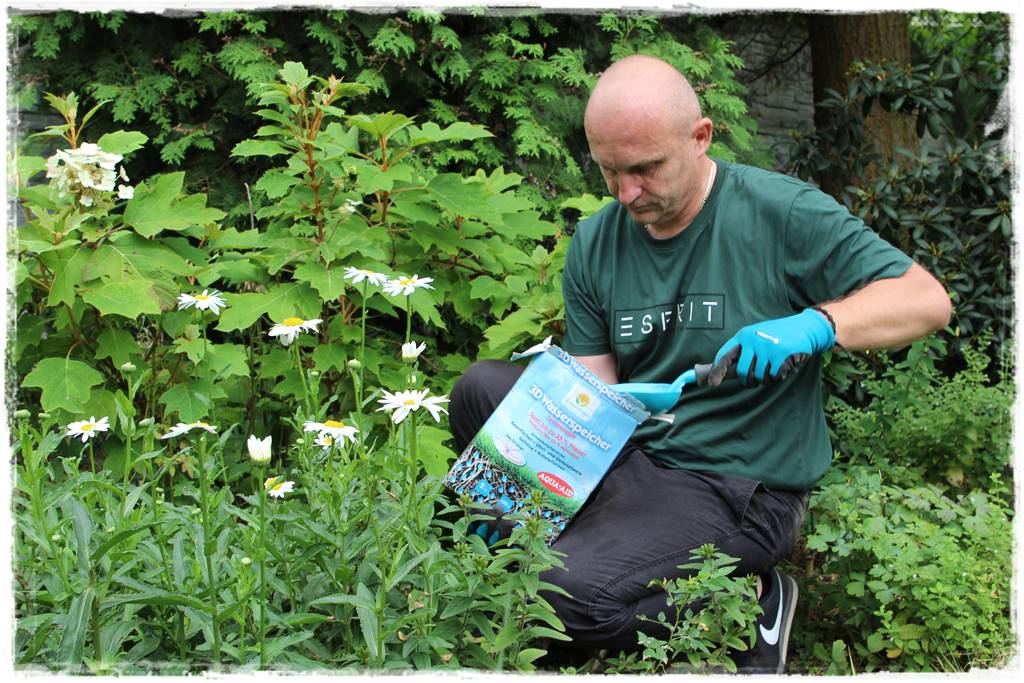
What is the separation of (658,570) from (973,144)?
317 cm

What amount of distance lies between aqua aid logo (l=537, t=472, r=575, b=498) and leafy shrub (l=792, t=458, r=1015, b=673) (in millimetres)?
681

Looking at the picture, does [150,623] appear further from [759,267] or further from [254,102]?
[254,102]

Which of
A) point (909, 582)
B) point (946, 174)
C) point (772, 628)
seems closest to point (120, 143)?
point (772, 628)

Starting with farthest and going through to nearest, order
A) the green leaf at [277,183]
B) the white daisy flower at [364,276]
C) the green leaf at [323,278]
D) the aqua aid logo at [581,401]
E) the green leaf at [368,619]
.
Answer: the green leaf at [277,183] < the green leaf at [323,278] < the white daisy flower at [364,276] < the aqua aid logo at [581,401] < the green leaf at [368,619]

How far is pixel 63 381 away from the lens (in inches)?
109

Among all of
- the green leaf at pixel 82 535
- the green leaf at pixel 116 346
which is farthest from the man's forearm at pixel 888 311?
the green leaf at pixel 116 346

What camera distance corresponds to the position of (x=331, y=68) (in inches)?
166

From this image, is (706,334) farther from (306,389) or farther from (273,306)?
(273,306)

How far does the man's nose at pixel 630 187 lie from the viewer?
2396 mm

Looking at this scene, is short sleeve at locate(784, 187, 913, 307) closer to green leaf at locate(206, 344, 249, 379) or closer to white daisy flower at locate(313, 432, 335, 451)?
white daisy flower at locate(313, 432, 335, 451)

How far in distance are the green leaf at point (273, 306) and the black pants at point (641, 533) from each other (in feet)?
2.07

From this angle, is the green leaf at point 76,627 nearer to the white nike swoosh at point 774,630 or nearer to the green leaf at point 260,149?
the white nike swoosh at point 774,630

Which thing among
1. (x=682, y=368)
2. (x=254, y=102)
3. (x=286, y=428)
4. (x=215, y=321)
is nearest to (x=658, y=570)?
(x=682, y=368)

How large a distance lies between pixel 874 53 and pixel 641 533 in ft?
12.0
